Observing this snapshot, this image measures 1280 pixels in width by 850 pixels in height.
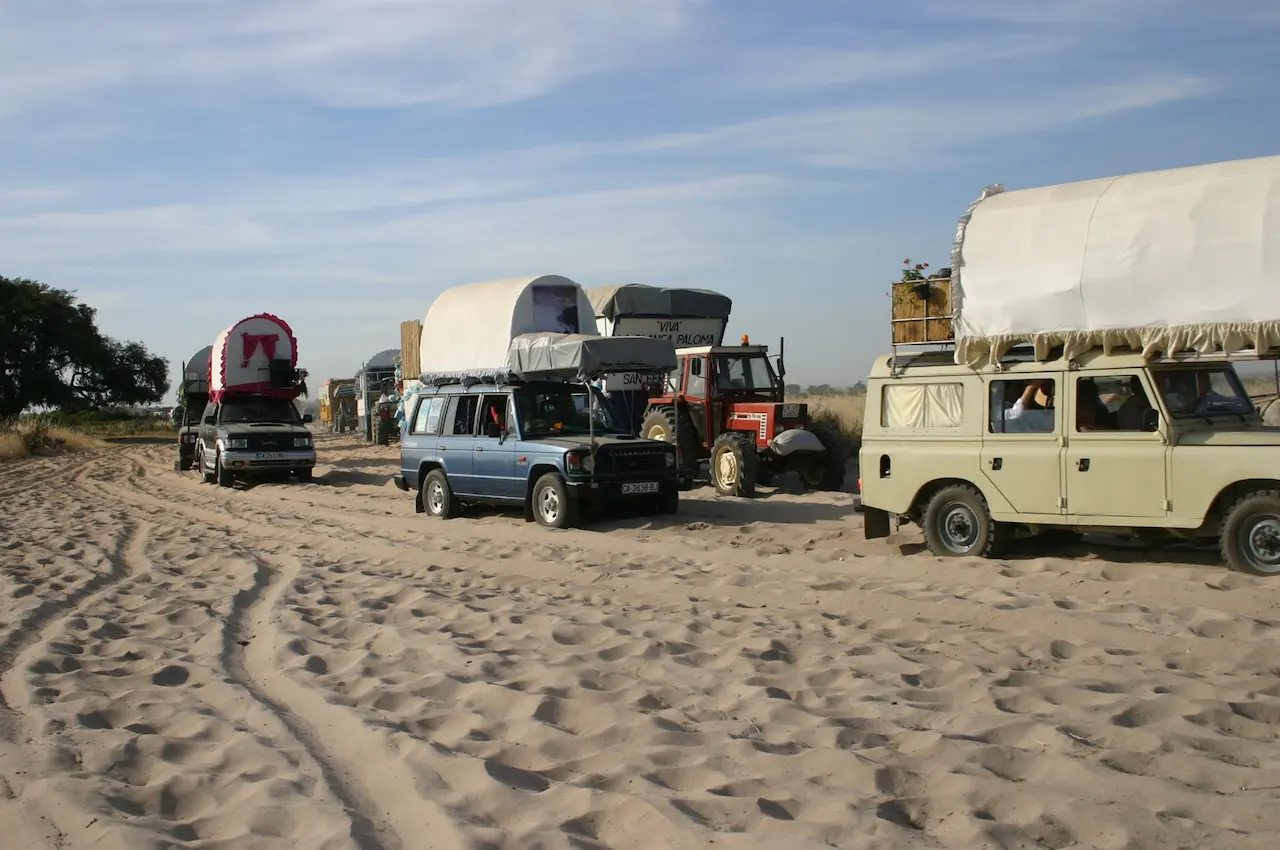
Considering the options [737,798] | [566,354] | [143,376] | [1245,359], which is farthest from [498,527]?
[143,376]

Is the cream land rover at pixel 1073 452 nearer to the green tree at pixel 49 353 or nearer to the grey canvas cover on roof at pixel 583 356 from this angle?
the grey canvas cover on roof at pixel 583 356

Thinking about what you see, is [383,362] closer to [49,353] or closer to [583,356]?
[49,353]

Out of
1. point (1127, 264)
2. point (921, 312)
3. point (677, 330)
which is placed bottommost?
point (921, 312)

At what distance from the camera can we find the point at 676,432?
1678cm

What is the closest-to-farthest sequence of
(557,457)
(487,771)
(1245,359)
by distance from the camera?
(487,771) → (1245,359) → (557,457)

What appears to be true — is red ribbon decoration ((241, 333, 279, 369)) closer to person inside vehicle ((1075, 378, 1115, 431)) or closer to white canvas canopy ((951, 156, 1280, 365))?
white canvas canopy ((951, 156, 1280, 365))

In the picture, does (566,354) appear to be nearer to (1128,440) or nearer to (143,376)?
(1128,440)

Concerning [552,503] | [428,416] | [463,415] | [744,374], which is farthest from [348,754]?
[744,374]

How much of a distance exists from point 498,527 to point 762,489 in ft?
15.8

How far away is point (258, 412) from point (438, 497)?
9481mm

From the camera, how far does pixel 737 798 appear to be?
14.8 feet

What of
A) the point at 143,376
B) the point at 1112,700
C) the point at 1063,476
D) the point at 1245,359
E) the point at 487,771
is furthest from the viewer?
the point at 143,376

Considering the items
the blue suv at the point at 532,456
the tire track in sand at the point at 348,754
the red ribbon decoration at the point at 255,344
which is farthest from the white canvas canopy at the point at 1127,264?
the red ribbon decoration at the point at 255,344

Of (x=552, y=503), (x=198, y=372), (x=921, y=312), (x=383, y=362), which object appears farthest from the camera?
(x=383, y=362)
